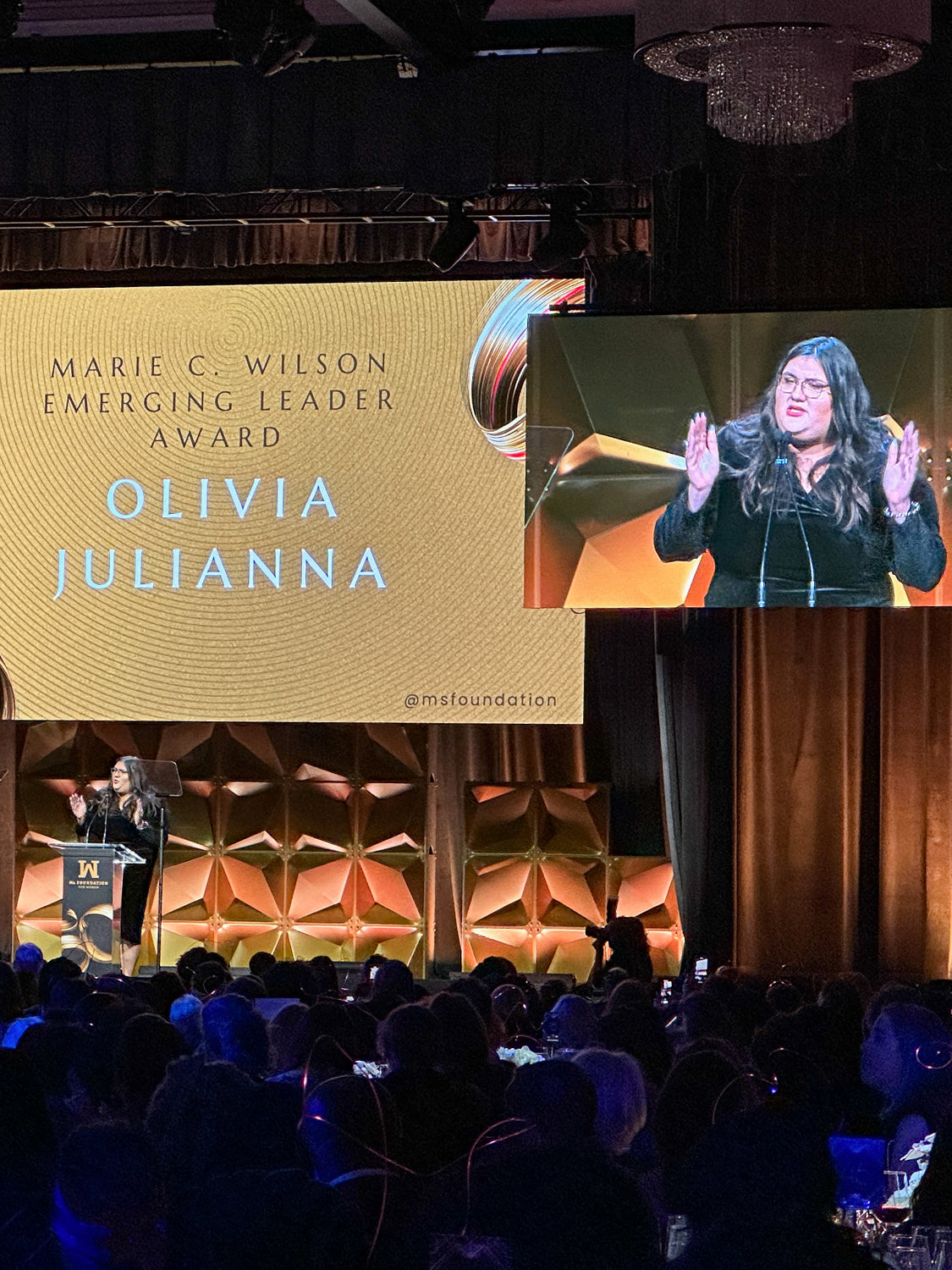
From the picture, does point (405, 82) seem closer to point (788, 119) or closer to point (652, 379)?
point (652, 379)

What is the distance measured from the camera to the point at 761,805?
26.8ft

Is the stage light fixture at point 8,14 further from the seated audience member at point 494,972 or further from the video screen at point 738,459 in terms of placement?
the seated audience member at point 494,972

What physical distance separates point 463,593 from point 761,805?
1615 millimetres

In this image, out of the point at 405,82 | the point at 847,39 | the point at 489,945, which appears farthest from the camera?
the point at 489,945

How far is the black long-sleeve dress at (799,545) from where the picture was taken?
7414mm

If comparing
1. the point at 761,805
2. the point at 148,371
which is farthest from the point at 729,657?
the point at 148,371

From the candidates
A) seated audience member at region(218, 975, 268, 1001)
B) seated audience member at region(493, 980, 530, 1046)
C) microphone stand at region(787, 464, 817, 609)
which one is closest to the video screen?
microphone stand at region(787, 464, 817, 609)

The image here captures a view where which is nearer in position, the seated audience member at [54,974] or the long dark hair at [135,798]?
the seated audience member at [54,974]

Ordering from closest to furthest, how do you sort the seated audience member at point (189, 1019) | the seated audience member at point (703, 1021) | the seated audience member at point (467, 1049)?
the seated audience member at point (467, 1049) < the seated audience member at point (189, 1019) < the seated audience member at point (703, 1021)

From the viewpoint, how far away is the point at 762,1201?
187cm

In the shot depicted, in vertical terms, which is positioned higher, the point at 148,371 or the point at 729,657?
the point at 148,371

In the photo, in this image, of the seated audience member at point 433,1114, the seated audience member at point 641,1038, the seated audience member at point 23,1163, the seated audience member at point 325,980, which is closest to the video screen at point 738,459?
the seated audience member at point 325,980

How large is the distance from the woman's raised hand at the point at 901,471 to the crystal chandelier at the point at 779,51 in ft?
8.44

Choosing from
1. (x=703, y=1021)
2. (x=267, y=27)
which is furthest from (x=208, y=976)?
(x=267, y=27)
